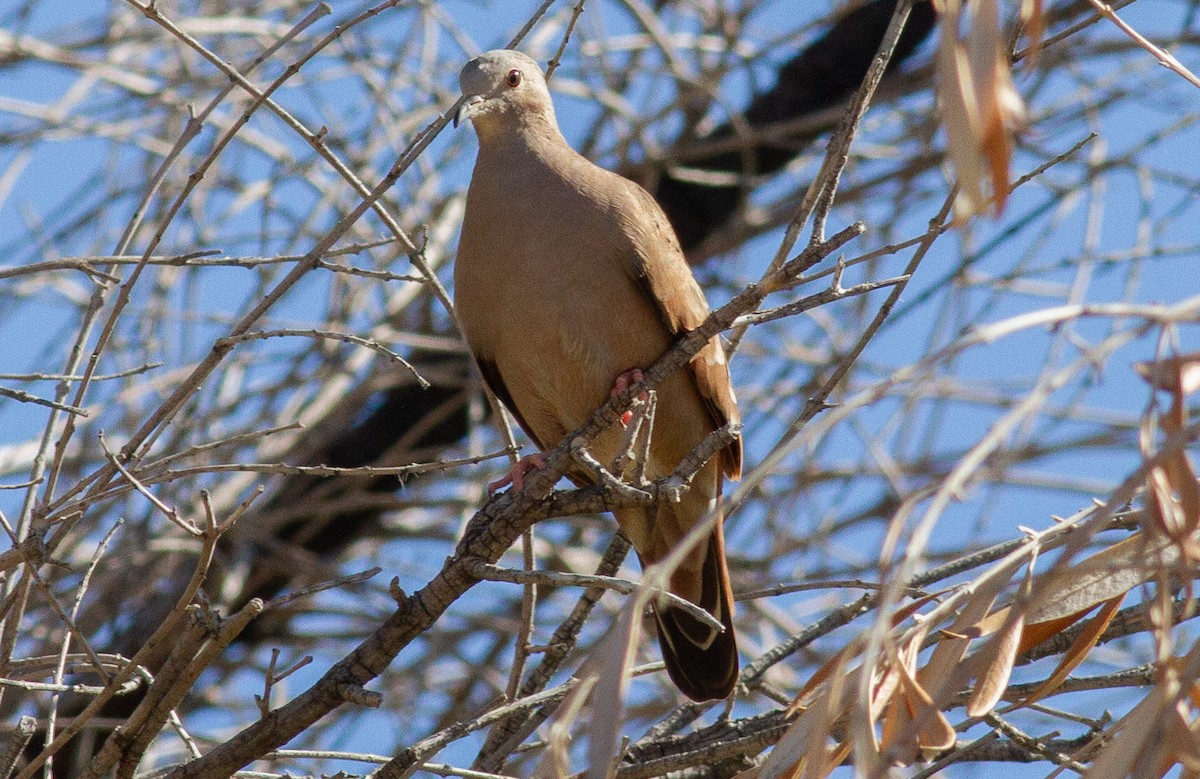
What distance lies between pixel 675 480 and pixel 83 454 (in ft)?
10.5

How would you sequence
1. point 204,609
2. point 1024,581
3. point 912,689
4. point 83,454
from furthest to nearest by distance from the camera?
point 83,454, point 204,609, point 1024,581, point 912,689

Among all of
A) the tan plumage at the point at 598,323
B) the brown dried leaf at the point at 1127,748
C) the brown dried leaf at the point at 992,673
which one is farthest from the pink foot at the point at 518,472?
the brown dried leaf at the point at 1127,748

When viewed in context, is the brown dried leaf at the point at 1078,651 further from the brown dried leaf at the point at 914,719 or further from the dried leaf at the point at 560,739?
the dried leaf at the point at 560,739

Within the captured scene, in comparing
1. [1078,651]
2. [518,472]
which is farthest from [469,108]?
[1078,651]

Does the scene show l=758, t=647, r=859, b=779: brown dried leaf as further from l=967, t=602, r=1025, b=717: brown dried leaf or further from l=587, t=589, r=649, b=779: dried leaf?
l=587, t=589, r=649, b=779: dried leaf

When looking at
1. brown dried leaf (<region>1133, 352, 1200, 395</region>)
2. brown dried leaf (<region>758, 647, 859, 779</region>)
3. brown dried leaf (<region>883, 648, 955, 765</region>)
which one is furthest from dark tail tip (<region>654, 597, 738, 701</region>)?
brown dried leaf (<region>1133, 352, 1200, 395</region>)

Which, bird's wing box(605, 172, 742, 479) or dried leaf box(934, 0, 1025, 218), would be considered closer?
dried leaf box(934, 0, 1025, 218)

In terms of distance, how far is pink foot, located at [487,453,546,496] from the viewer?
351 cm

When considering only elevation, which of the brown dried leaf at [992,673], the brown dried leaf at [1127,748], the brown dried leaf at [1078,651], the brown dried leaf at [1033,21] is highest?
the brown dried leaf at [1033,21]

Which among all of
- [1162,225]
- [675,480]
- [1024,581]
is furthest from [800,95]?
[1024,581]

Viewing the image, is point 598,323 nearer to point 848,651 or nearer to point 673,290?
point 673,290

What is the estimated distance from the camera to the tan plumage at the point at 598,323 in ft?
Answer: 12.4

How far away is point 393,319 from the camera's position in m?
5.92

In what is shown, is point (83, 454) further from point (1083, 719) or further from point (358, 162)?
point (1083, 719)
